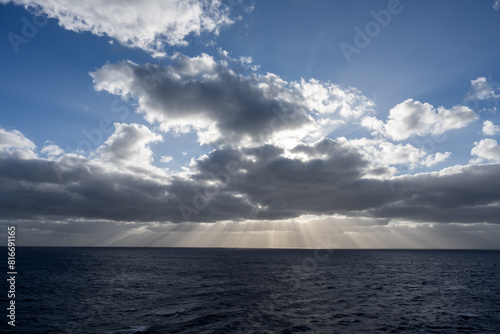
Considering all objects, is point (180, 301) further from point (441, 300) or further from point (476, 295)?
point (476, 295)

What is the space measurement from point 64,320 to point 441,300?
60389mm

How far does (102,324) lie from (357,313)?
33523mm

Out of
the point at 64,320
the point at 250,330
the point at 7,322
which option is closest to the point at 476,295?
the point at 250,330

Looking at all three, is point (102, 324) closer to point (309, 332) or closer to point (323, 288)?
point (309, 332)

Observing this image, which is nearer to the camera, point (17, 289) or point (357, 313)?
point (357, 313)

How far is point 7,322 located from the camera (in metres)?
35.3

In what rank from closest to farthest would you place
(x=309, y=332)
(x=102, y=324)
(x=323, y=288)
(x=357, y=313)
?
1. (x=309, y=332)
2. (x=102, y=324)
3. (x=357, y=313)
4. (x=323, y=288)

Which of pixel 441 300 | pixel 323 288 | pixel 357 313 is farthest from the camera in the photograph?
pixel 323 288

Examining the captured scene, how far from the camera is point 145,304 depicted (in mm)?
44406

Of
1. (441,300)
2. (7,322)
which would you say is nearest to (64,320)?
(7,322)

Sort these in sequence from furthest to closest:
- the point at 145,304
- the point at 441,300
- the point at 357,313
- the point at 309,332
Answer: the point at 441,300 → the point at 145,304 → the point at 357,313 → the point at 309,332

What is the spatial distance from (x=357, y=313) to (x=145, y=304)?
3178 centimetres

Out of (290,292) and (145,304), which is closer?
(145,304)

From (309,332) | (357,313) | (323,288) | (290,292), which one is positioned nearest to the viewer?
(309,332)
